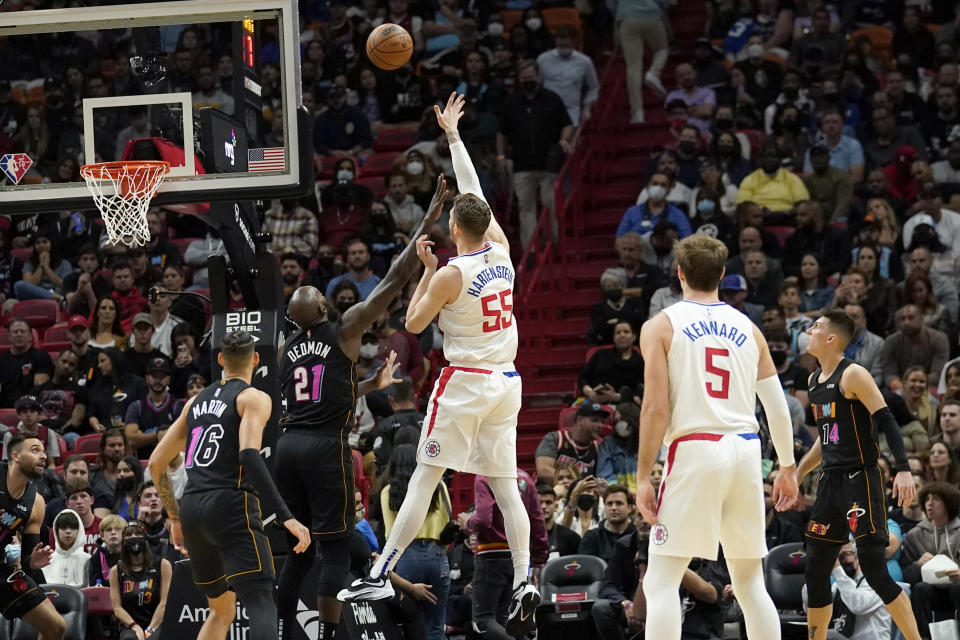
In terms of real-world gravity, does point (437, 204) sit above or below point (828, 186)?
below

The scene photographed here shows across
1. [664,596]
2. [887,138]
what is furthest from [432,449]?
[887,138]

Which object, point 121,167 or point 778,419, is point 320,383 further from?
point 778,419

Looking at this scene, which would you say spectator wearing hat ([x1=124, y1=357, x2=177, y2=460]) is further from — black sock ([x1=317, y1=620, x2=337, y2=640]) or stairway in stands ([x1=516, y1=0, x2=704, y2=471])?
black sock ([x1=317, y1=620, x2=337, y2=640])

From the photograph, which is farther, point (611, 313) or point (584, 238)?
point (584, 238)

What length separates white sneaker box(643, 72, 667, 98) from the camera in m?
20.6

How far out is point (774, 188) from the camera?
58.0 ft

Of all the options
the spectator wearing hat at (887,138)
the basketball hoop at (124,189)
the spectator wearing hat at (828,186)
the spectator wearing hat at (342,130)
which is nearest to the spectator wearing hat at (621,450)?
the spectator wearing hat at (828,186)

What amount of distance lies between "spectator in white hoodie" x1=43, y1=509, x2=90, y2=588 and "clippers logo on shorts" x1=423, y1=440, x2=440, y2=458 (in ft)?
21.6

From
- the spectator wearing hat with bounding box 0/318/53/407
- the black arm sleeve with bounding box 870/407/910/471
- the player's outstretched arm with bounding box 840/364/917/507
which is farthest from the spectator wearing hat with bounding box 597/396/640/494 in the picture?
the spectator wearing hat with bounding box 0/318/53/407

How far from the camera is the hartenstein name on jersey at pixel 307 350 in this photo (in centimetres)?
956

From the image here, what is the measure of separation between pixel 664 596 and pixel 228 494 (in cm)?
317

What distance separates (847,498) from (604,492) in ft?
11.8

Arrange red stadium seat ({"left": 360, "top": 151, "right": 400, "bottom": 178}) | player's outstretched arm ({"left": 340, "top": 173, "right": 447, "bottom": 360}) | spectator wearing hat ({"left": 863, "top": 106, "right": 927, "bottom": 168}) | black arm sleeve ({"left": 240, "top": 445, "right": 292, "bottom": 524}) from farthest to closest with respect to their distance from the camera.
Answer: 1. red stadium seat ({"left": 360, "top": 151, "right": 400, "bottom": 178})
2. spectator wearing hat ({"left": 863, "top": 106, "right": 927, "bottom": 168})
3. player's outstretched arm ({"left": 340, "top": 173, "right": 447, "bottom": 360})
4. black arm sleeve ({"left": 240, "top": 445, "right": 292, "bottom": 524})

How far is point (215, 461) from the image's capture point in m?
9.09
